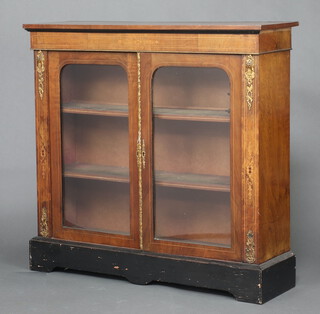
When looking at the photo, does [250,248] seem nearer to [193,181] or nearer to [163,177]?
[193,181]

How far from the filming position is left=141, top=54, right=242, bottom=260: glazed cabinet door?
596cm

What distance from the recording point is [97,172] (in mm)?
6457

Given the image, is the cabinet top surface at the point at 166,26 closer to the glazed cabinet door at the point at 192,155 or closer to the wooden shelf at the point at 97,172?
the glazed cabinet door at the point at 192,155

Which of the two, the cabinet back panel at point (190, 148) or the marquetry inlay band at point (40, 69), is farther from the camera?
the marquetry inlay band at point (40, 69)

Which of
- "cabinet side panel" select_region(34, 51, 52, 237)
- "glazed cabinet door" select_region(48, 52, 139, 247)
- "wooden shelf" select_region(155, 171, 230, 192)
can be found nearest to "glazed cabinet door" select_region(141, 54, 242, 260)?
"wooden shelf" select_region(155, 171, 230, 192)

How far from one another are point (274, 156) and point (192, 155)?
1.38 ft

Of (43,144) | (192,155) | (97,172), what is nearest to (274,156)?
(192,155)

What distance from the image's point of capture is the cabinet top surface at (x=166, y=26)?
580 cm

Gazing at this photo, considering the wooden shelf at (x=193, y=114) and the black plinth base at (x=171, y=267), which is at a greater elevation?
the wooden shelf at (x=193, y=114)

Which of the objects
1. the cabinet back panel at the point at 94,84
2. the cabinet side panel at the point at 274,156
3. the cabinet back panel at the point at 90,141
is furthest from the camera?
the cabinet back panel at the point at 90,141

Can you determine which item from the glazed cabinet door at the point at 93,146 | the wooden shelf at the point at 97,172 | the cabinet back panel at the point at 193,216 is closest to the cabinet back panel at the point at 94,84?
the glazed cabinet door at the point at 93,146

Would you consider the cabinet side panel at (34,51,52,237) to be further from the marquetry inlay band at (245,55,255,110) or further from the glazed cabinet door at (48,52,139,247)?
the marquetry inlay band at (245,55,255,110)

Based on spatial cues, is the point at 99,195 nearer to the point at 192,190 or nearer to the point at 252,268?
the point at 192,190

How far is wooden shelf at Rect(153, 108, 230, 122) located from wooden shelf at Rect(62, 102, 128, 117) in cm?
21
